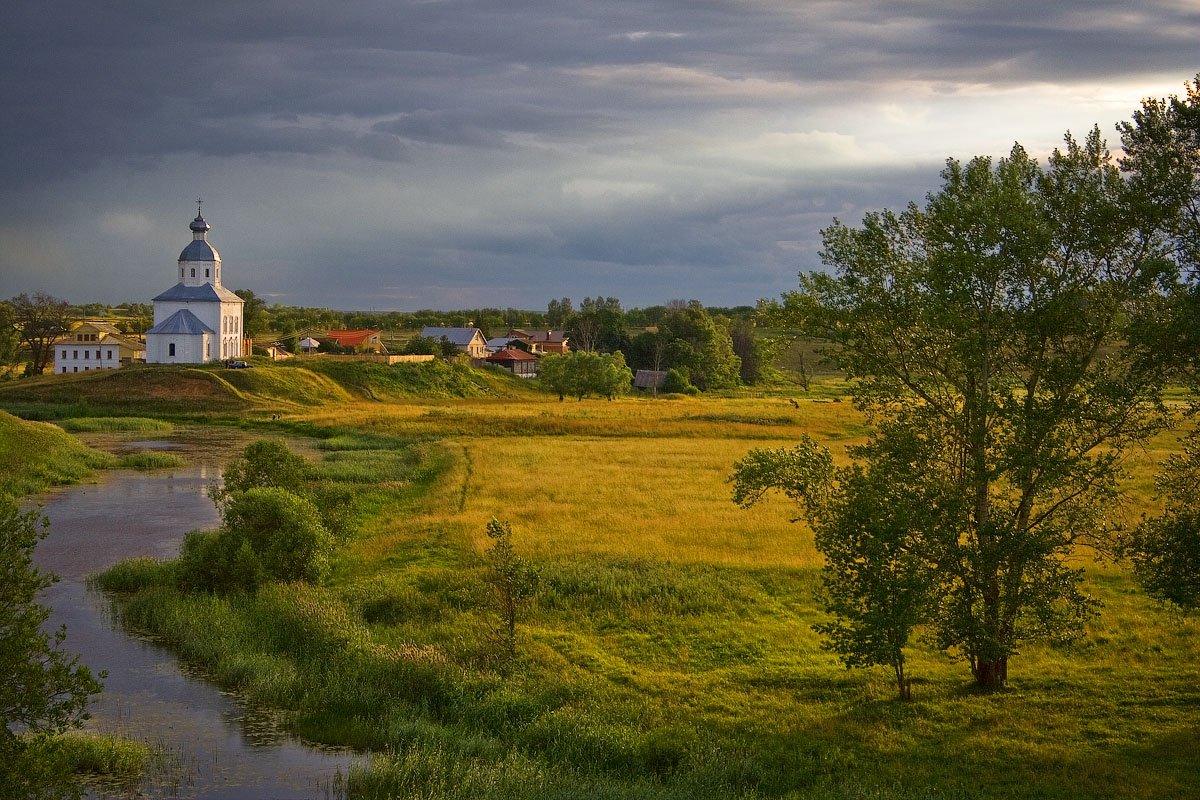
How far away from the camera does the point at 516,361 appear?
13625 centimetres

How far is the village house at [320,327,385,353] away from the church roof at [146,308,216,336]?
3271 cm

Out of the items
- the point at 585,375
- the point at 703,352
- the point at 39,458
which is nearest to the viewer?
the point at 39,458

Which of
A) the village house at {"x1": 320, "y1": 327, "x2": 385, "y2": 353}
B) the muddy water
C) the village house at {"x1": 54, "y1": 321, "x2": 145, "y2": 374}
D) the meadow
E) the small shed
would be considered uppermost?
the village house at {"x1": 320, "y1": 327, "x2": 385, "y2": 353}

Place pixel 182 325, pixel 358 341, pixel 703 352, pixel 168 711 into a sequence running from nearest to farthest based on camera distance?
pixel 168 711 → pixel 182 325 → pixel 703 352 → pixel 358 341

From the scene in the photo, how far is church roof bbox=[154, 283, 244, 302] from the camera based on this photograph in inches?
4163

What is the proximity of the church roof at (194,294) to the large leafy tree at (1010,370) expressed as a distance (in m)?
99.1

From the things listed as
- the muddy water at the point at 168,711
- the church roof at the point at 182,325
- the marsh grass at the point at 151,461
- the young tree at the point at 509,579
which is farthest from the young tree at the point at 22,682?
the church roof at the point at 182,325

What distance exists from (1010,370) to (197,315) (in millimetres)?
101997

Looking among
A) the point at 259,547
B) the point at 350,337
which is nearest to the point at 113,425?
the point at 259,547

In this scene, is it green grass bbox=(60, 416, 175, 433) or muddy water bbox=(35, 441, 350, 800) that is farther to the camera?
green grass bbox=(60, 416, 175, 433)

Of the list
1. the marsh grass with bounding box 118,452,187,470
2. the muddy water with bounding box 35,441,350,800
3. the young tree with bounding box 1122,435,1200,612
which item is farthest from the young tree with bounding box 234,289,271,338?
the young tree with bounding box 1122,435,1200,612


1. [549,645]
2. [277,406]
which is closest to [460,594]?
[549,645]

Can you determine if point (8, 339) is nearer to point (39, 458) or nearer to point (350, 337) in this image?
point (350, 337)

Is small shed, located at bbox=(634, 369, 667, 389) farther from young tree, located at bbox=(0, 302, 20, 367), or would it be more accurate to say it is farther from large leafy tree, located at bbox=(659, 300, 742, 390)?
young tree, located at bbox=(0, 302, 20, 367)
